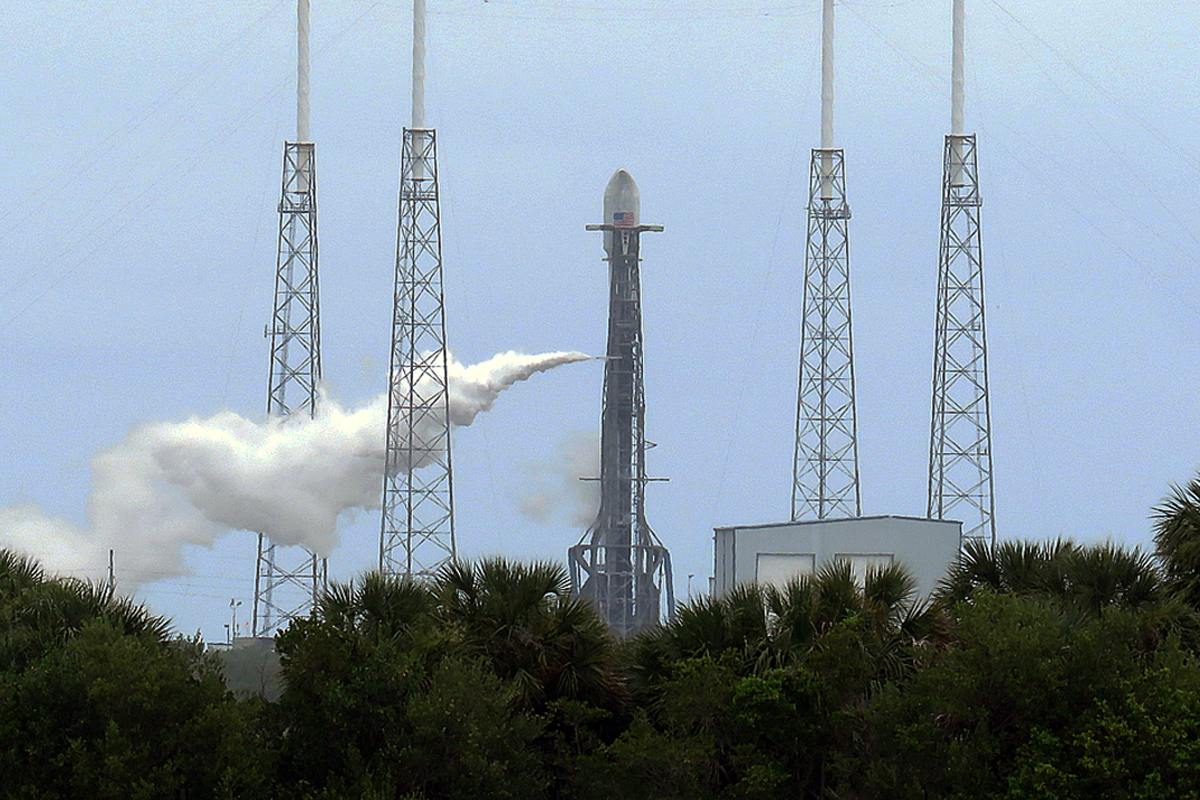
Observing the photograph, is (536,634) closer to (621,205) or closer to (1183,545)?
(1183,545)

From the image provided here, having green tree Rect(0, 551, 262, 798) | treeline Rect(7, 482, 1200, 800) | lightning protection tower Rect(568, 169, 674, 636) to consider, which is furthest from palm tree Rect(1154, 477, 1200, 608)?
lightning protection tower Rect(568, 169, 674, 636)

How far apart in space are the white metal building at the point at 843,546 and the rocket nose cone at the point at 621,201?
1582cm

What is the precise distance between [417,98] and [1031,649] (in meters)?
40.1

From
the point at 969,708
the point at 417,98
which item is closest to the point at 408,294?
the point at 417,98

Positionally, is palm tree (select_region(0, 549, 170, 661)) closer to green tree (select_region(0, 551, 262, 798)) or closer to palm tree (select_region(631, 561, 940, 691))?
green tree (select_region(0, 551, 262, 798))

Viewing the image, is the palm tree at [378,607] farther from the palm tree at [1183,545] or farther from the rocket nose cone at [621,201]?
the rocket nose cone at [621,201]

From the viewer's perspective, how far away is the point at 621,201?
212 ft

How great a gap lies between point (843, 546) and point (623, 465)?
15.4m

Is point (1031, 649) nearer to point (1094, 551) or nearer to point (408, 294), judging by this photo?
point (1094, 551)

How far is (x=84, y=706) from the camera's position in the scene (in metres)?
27.1

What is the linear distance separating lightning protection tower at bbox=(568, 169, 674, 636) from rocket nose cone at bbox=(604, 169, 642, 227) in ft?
0.10

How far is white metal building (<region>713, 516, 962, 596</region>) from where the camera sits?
164ft

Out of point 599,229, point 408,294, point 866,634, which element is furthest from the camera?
point 599,229

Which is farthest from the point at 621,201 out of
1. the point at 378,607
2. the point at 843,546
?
the point at 378,607
